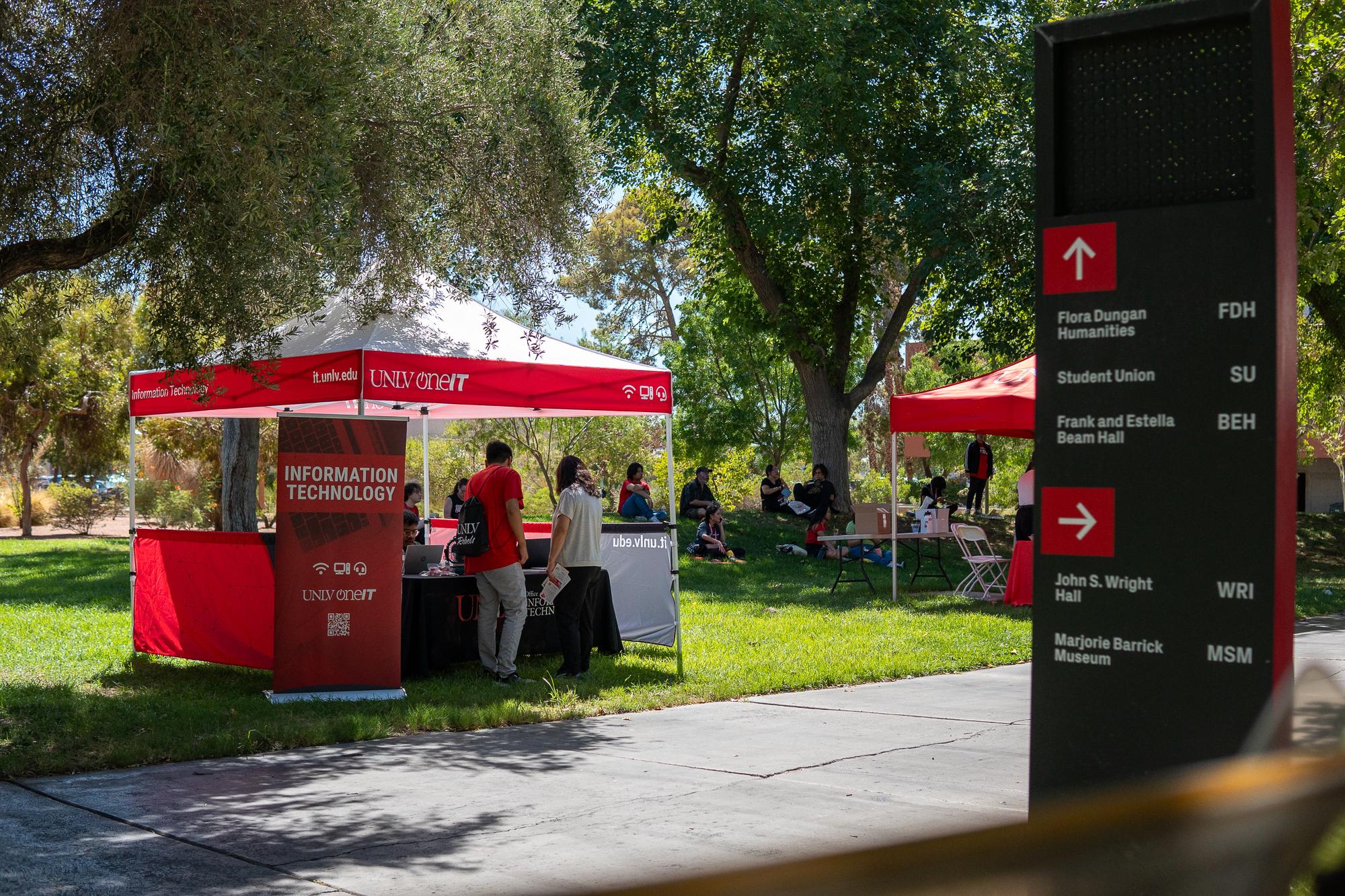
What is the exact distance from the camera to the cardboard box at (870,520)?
18875 millimetres

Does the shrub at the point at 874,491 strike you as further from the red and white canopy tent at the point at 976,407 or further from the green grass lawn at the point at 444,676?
the red and white canopy tent at the point at 976,407

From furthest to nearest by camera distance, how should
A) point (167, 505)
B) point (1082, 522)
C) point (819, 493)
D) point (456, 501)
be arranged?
point (167, 505) < point (819, 493) < point (456, 501) < point (1082, 522)

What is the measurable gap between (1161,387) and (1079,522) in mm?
424

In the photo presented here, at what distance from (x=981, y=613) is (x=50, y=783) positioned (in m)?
11.0

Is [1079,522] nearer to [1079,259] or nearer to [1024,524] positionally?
[1079,259]

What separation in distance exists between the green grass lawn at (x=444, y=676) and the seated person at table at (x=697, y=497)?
13.5 feet

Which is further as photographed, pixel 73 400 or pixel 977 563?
pixel 73 400

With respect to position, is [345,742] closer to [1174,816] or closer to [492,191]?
[492,191]

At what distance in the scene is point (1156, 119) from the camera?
340 centimetres

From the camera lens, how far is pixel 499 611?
1084 centimetres

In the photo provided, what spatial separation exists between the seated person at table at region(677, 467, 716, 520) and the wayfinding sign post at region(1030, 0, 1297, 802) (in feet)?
66.0

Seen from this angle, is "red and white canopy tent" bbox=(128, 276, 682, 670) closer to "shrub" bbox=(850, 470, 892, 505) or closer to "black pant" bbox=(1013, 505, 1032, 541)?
"black pant" bbox=(1013, 505, 1032, 541)

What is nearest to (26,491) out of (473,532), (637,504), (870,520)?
(637,504)

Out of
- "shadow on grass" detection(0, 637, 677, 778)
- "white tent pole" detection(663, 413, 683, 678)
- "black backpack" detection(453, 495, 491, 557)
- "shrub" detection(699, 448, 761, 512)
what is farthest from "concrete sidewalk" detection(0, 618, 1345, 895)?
"shrub" detection(699, 448, 761, 512)
